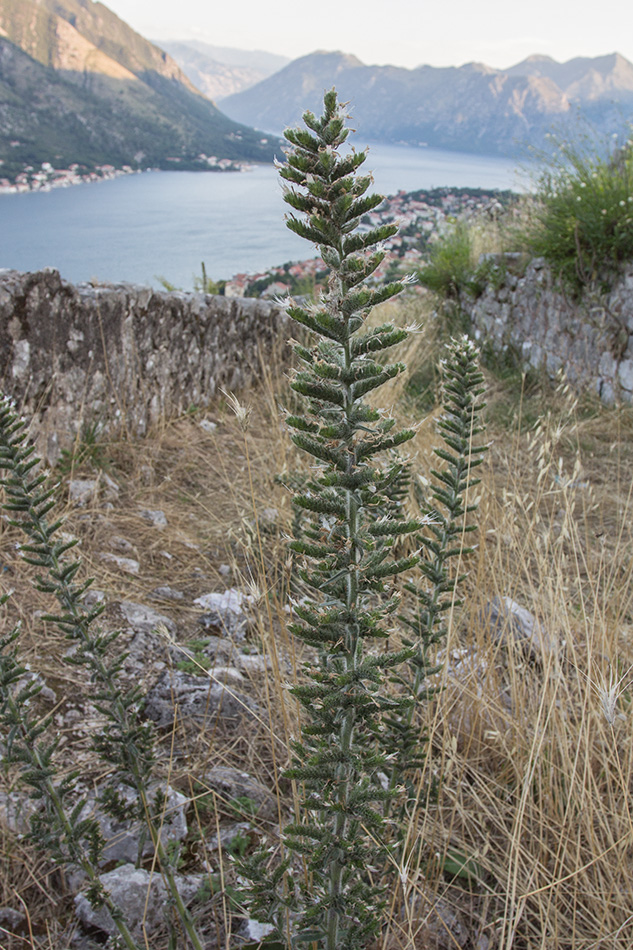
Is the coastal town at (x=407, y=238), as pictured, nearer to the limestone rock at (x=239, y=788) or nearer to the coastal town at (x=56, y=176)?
the coastal town at (x=56, y=176)

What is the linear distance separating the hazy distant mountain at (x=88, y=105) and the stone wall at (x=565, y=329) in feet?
10.9

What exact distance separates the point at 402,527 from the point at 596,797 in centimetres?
133

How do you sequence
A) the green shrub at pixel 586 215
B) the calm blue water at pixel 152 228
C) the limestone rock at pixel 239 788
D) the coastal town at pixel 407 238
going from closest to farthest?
the limestone rock at pixel 239 788 < the calm blue water at pixel 152 228 < the green shrub at pixel 586 215 < the coastal town at pixel 407 238

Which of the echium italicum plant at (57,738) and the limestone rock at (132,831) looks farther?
the limestone rock at (132,831)

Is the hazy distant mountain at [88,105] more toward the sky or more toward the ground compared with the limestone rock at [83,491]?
more toward the sky

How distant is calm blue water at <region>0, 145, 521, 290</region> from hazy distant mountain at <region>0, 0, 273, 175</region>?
0.44 m

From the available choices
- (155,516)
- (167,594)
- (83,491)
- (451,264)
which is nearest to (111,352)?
(83,491)

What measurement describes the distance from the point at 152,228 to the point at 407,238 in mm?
6358

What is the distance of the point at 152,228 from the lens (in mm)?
3756

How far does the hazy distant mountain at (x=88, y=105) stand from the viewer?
468 centimetres

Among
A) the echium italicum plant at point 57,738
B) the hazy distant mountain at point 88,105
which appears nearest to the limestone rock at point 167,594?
the echium italicum plant at point 57,738

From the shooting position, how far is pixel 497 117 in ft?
41.6

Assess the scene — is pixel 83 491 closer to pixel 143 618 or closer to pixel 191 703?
pixel 143 618

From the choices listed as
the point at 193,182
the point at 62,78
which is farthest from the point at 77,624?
the point at 62,78
